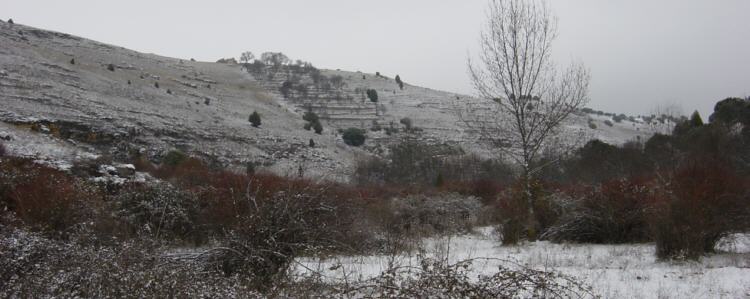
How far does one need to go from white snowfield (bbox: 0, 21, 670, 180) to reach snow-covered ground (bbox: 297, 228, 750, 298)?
5.58m

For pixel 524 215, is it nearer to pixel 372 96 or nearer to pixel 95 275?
pixel 95 275

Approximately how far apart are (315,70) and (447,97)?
68.4ft

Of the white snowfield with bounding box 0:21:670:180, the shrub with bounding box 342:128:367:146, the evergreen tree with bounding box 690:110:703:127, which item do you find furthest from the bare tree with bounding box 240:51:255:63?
the evergreen tree with bounding box 690:110:703:127

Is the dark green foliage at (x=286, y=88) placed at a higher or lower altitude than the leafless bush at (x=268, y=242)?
higher

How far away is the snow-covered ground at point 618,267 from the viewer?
4.69 meters

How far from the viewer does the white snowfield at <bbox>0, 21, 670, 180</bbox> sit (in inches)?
966

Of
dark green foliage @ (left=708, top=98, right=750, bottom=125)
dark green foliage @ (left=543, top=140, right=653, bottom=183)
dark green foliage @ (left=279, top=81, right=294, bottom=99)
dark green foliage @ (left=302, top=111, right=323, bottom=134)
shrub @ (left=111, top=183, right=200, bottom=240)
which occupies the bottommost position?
shrub @ (left=111, top=183, right=200, bottom=240)

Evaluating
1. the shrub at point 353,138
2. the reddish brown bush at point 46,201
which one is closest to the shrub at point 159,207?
the reddish brown bush at point 46,201

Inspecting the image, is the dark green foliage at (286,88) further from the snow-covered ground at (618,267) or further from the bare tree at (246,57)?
the snow-covered ground at (618,267)

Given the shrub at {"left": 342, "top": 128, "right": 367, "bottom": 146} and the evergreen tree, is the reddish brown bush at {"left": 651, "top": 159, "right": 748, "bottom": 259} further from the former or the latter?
the shrub at {"left": 342, "top": 128, "right": 367, "bottom": 146}

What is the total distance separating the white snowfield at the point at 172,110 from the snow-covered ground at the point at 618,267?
5576 millimetres

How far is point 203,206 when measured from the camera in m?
9.14

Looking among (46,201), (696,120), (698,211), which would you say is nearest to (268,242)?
(46,201)

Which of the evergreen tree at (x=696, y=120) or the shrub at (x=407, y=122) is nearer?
the evergreen tree at (x=696, y=120)
